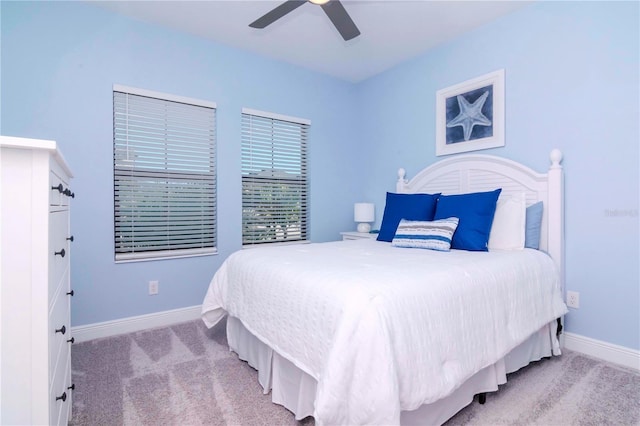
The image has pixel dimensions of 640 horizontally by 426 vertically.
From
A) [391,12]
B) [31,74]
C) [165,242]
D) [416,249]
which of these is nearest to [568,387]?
[416,249]

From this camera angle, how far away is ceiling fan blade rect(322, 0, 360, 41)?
2.02m

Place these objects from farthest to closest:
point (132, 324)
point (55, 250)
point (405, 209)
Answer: point (405, 209) → point (132, 324) → point (55, 250)

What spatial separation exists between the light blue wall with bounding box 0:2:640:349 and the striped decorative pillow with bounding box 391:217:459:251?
87 centimetres

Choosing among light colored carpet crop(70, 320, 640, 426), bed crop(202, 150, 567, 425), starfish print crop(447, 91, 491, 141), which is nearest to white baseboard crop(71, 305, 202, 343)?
light colored carpet crop(70, 320, 640, 426)

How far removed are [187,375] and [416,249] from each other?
1672 mm

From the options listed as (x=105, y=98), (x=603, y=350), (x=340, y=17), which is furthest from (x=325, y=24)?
(x=603, y=350)

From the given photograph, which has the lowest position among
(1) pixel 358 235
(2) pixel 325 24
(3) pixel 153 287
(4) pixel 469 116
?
(3) pixel 153 287

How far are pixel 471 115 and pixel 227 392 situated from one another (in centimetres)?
283

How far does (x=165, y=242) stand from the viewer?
2834mm

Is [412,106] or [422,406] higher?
[412,106]

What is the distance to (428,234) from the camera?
2.29m

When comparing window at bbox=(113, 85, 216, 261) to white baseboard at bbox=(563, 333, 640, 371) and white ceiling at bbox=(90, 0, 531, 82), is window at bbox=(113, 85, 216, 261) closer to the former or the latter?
white ceiling at bbox=(90, 0, 531, 82)

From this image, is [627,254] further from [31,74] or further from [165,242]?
[31,74]

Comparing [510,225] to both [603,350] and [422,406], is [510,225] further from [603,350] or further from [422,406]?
[422,406]
